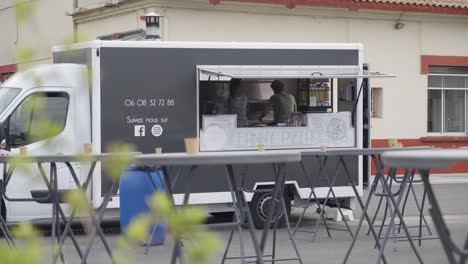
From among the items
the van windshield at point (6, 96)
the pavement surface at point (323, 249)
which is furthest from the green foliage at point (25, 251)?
the van windshield at point (6, 96)

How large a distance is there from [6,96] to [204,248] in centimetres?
1119

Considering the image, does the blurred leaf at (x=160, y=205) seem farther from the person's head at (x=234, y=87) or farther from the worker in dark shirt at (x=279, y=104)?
the worker in dark shirt at (x=279, y=104)

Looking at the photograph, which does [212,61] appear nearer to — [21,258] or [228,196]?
[228,196]

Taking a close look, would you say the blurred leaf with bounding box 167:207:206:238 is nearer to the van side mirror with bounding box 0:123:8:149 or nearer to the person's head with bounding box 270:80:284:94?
the van side mirror with bounding box 0:123:8:149

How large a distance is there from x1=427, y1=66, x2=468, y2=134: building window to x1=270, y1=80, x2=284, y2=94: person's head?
11.4 m

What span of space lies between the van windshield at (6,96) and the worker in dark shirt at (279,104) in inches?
148

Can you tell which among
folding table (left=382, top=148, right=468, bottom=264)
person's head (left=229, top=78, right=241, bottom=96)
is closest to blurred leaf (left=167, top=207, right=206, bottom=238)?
folding table (left=382, top=148, right=468, bottom=264)

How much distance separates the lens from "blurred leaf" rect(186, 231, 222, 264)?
2.23m

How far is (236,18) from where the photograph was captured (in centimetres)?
→ 2120

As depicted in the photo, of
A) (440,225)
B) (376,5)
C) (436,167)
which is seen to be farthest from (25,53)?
(376,5)

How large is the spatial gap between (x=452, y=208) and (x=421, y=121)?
24.9ft

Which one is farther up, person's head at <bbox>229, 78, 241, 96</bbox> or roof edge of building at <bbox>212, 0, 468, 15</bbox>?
roof edge of building at <bbox>212, 0, 468, 15</bbox>

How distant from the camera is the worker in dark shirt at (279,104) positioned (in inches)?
544

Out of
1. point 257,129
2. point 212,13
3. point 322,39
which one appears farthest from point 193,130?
point 322,39
